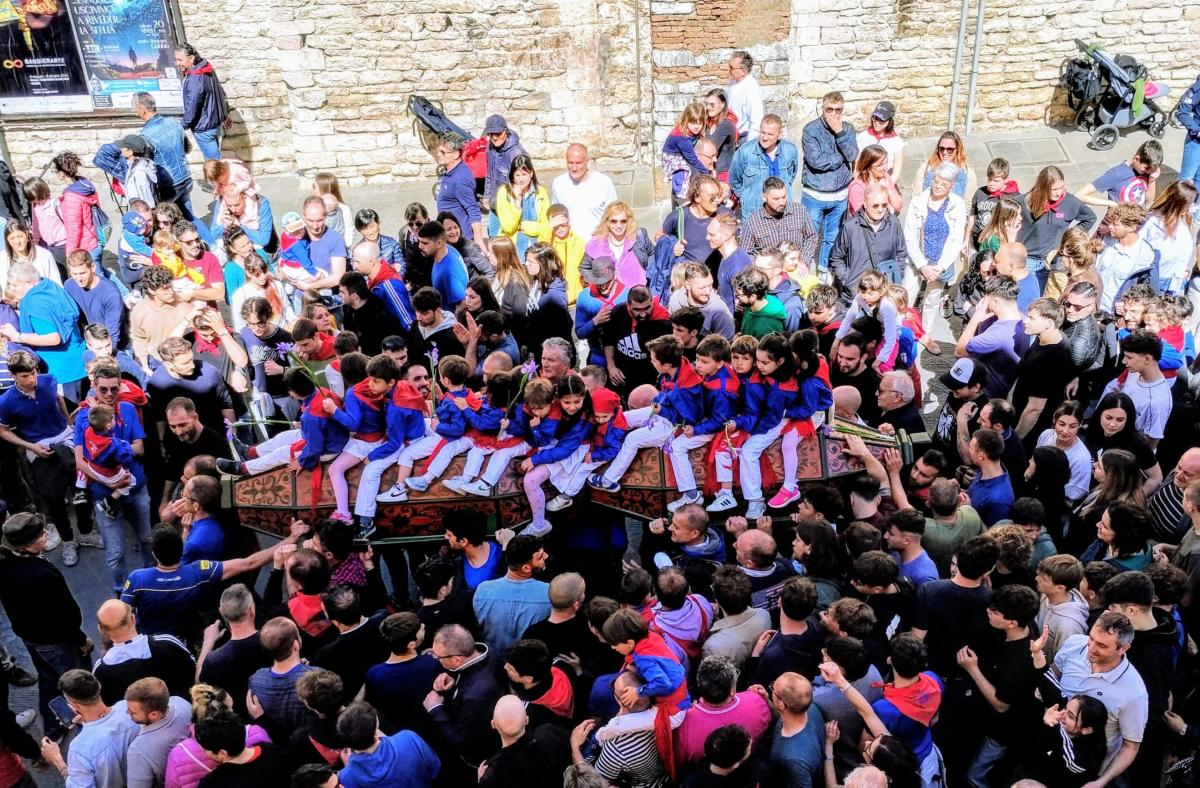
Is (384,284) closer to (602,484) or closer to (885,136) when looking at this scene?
(602,484)

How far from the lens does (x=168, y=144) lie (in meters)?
11.0

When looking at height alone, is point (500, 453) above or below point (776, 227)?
below

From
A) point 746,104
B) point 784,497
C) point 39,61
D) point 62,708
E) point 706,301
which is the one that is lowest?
A: point 62,708

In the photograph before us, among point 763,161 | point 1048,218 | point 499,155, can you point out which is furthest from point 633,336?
point 1048,218

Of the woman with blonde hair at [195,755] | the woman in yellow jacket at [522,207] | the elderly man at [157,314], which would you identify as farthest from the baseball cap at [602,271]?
the woman with blonde hair at [195,755]

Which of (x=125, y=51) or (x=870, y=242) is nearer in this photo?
(x=870, y=242)

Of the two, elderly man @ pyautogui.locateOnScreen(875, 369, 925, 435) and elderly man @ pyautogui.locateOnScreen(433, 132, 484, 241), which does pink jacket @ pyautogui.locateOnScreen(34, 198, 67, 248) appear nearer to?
elderly man @ pyautogui.locateOnScreen(433, 132, 484, 241)

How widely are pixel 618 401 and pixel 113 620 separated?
2837 millimetres

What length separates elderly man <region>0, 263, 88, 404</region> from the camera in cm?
783

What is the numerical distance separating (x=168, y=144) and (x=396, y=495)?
20.6 ft

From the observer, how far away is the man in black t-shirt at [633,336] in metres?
7.35

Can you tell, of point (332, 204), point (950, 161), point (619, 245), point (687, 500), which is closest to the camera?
point (687, 500)

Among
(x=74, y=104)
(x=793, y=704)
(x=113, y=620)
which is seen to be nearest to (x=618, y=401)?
(x=793, y=704)

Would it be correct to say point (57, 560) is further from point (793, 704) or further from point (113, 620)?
point (793, 704)
